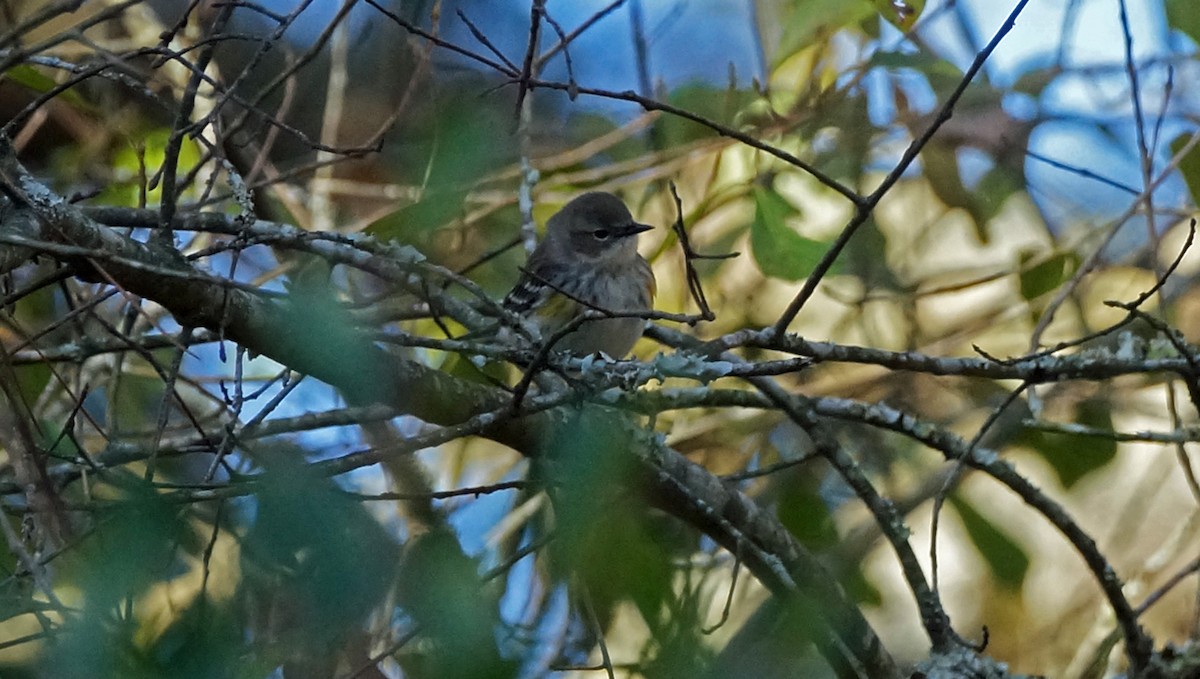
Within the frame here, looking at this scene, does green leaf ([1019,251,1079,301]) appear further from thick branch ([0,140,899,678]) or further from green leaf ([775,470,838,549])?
thick branch ([0,140,899,678])

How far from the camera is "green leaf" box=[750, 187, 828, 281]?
407cm

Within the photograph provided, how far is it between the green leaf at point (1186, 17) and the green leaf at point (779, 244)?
1.25 m

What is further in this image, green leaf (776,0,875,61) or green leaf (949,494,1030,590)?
green leaf (949,494,1030,590)

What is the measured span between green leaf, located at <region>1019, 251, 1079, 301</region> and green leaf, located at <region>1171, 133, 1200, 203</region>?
506 millimetres

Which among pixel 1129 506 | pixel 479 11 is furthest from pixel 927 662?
pixel 479 11

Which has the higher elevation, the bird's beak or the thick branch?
the bird's beak

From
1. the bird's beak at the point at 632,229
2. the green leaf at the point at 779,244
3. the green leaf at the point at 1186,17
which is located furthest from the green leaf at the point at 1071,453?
the bird's beak at the point at 632,229

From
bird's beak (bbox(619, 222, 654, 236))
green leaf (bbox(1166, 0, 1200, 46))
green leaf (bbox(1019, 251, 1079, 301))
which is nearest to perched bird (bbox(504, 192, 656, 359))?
bird's beak (bbox(619, 222, 654, 236))

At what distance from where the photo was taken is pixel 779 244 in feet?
13.6

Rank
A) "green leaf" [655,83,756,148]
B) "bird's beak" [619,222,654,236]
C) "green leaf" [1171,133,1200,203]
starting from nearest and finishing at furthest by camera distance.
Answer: "green leaf" [1171,133,1200,203]
"green leaf" [655,83,756,148]
"bird's beak" [619,222,654,236]

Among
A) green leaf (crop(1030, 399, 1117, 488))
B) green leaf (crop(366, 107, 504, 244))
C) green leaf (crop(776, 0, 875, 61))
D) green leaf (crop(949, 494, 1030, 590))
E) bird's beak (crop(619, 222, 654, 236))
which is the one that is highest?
bird's beak (crop(619, 222, 654, 236))

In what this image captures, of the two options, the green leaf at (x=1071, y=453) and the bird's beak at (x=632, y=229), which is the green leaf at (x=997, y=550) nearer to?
the green leaf at (x=1071, y=453)

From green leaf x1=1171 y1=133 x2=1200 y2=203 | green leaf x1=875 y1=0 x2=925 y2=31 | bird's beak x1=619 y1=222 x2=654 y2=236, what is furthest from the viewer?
bird's beak x1=619 y1=222 x2=654 y2=236

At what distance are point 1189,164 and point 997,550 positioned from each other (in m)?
1.57
